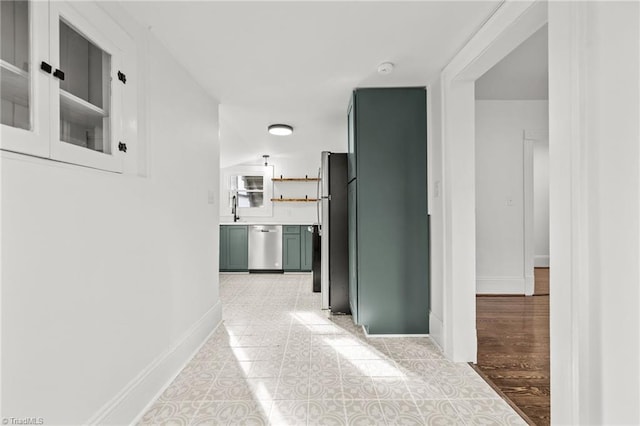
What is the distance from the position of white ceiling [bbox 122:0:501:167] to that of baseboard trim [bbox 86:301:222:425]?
1940mm

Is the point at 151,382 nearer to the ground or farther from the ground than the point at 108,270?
nearer to the ground

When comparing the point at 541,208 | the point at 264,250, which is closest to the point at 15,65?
the point at 264,250

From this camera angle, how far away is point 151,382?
5.91 feet

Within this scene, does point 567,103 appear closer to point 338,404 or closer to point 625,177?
point 625,177

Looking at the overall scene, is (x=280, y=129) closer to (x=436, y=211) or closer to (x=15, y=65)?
(x=436, y=211)

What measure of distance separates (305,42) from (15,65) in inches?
55.3

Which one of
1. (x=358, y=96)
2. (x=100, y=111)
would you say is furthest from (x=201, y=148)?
(x=358, y=96)

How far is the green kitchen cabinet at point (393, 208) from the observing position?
275 cm

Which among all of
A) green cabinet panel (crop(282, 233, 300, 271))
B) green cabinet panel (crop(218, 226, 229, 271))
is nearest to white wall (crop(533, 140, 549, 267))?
green cabinet panel (crop(282, 233, 300, 271))

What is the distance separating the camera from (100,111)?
1.53 m

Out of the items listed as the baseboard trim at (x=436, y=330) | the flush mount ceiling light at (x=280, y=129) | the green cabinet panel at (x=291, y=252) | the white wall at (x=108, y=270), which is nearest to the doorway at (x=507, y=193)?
the baseboard trim at (x=436, y=330)

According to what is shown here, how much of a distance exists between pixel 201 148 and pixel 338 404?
2150 mm

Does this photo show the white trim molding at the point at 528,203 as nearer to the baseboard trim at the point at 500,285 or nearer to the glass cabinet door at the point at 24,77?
the baseboard trim at the point at 500,285

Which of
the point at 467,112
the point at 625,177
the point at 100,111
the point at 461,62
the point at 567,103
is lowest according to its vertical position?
the point at 625,177
